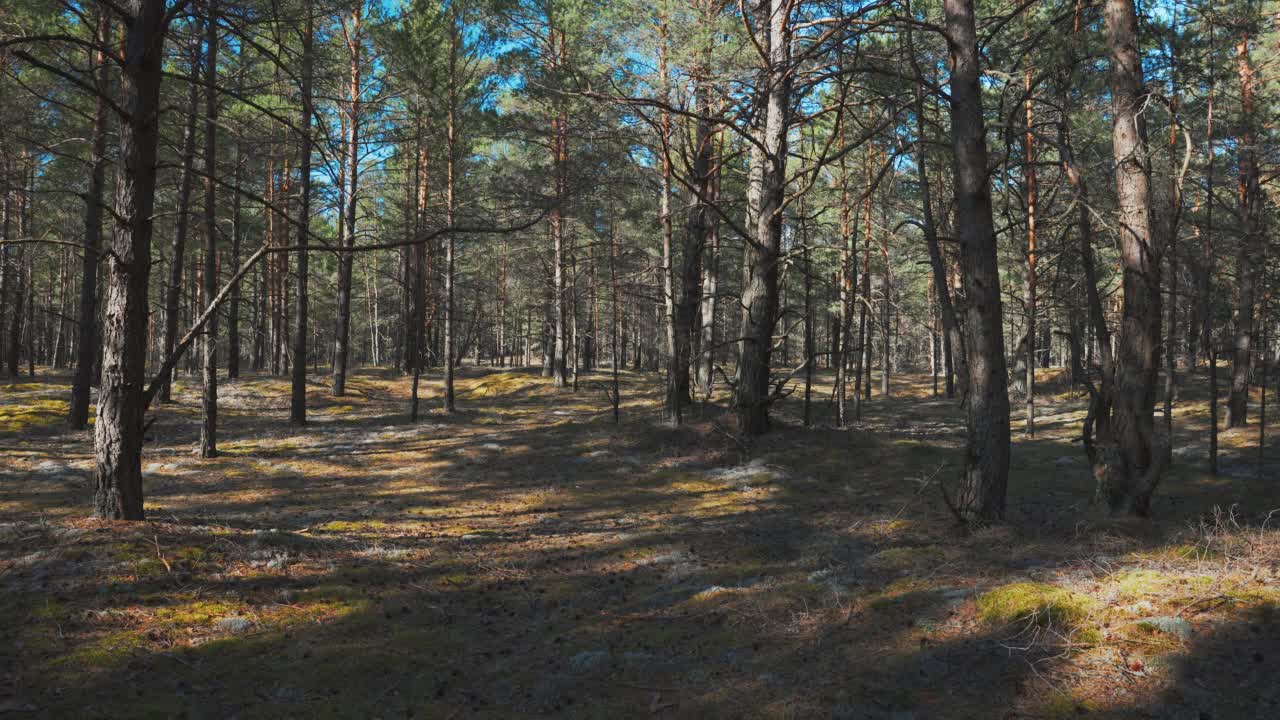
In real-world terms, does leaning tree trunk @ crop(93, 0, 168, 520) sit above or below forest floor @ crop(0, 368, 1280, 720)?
above

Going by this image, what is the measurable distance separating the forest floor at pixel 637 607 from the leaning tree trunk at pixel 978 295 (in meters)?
0.37

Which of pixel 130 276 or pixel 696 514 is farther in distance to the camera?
pixel 696 514

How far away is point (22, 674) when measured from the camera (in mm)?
3938

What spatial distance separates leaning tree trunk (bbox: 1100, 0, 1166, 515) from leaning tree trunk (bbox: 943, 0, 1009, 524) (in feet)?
4.56

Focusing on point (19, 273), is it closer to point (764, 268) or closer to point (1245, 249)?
point (764, 268)

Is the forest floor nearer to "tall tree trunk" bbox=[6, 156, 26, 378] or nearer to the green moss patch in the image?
the green moss patch

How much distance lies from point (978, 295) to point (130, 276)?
775cm

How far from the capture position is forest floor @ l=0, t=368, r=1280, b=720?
385 cm

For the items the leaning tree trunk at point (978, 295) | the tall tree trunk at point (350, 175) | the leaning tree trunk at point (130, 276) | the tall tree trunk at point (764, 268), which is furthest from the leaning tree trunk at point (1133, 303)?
the tall tree trunk at point (350, 175)

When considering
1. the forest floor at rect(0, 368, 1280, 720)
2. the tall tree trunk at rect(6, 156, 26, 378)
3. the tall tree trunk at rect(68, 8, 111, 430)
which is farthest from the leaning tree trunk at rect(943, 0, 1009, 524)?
the tall tree trunk at rect(6, 156, 26, 378)

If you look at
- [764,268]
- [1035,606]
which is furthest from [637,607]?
[764,268]

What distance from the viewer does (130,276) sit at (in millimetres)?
5578

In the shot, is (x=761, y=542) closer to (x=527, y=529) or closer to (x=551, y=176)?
(x=527, y=529)

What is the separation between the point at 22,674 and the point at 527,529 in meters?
5.40
